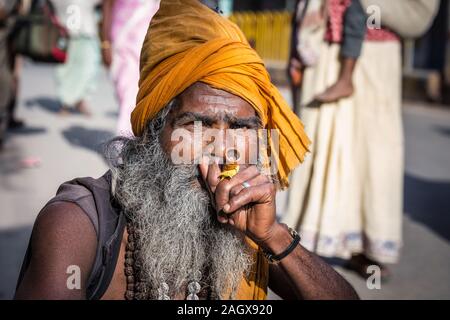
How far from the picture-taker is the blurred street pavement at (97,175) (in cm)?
451

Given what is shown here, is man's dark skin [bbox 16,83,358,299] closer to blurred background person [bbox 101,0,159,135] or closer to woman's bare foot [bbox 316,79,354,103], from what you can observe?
woman's bare foot [bbox 316,79,354,103]

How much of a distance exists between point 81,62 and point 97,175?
405 centimetres

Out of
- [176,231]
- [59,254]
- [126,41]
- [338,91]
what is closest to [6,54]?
[126,41]

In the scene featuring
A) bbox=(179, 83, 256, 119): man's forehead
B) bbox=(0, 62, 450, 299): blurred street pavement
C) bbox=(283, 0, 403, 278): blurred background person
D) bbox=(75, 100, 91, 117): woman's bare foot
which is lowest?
bbox=(0, 62, 450, 299): blurred street pavement

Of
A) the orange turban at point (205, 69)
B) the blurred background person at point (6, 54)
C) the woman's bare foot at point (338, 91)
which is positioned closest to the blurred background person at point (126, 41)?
the blurred background person at point (6, 54)

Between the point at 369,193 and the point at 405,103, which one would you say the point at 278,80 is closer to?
the point at 405,103

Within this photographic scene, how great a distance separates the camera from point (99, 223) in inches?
79.0

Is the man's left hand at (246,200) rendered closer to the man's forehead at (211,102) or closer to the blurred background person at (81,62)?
the man's forehead at (211,102)

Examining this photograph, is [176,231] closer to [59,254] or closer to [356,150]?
[59,254]

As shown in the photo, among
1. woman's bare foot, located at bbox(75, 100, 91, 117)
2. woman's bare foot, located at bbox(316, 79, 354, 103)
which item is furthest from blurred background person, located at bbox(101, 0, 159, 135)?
woman's bare foot, located at bbox(75, 100, 91, 117)

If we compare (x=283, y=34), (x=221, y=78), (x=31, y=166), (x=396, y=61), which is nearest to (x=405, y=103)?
(x=283, y=34)

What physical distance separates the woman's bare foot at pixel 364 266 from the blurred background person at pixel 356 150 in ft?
0.11

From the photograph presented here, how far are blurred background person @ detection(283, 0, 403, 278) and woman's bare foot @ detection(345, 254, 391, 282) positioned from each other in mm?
35

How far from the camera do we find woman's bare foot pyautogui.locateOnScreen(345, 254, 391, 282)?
4.45m
